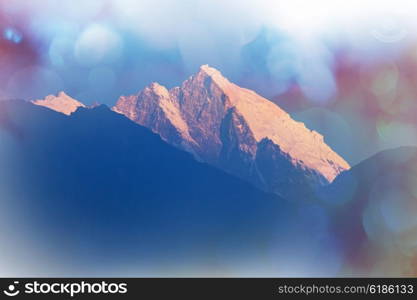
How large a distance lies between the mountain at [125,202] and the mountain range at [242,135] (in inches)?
4.8

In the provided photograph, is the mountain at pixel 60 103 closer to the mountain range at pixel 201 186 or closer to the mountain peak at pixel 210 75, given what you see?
the mountain range at pixel 201 186

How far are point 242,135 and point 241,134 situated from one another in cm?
2

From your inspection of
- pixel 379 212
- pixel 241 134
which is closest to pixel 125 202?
pixel 241 134

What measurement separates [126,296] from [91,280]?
431mm

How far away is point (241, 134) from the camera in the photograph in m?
6.84

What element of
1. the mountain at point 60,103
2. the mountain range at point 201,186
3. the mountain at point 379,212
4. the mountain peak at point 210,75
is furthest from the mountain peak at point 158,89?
the mountain at point 379,212

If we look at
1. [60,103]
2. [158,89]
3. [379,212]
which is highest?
[158,89]

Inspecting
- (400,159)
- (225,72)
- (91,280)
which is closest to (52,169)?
(91,280)

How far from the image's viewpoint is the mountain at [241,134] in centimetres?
677

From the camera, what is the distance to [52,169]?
6582 millimetres

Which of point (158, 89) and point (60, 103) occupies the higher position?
point (158, 89)

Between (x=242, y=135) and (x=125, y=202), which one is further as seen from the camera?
(x=242, y=135)

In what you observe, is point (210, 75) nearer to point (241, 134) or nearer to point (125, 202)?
point (241, 134)

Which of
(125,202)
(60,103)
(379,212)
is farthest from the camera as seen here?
(379,212)
